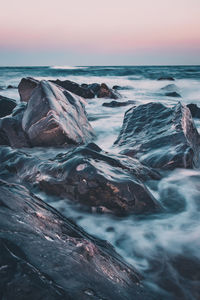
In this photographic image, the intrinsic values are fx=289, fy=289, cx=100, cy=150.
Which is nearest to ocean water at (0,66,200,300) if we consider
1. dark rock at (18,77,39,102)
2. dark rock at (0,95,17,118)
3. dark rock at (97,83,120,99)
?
dark rock at (0,95,17,118)

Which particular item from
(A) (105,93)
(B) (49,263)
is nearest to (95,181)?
(B) (49,263)

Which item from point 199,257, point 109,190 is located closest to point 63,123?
point 109,190

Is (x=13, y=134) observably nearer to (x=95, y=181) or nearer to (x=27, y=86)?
(x=95, y=181)

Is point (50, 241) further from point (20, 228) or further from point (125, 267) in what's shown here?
point (125, 267)

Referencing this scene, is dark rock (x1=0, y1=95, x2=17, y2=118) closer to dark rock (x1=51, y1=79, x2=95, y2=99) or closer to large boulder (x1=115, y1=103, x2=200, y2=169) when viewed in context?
large boulder (x1=115, y1=103, x2=200, y2=169)

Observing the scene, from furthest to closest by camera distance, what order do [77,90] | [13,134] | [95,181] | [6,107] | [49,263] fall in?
[77,90] → [6,107] → [13,134] → [95,181] → [49,263]

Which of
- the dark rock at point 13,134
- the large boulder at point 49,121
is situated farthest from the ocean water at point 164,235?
the dark rock at point 13,134

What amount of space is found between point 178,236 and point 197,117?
5642 mm

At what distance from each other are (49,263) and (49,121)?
3034 mm

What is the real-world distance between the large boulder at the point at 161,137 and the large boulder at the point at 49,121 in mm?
779

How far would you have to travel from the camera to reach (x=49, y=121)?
4.05 meters

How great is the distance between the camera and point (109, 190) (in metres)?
2.33

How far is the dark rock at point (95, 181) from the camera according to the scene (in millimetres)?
2338

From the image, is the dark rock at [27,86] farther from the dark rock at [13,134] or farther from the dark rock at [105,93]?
the dark rock at [105,93]
